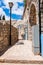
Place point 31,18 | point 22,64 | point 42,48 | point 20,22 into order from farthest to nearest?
point 20,22 → point 31,18 → point 42,48 → point 22,64

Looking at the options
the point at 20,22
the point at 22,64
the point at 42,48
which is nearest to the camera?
the point at 22,64

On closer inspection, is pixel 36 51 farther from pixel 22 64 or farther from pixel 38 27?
pixel 22 64

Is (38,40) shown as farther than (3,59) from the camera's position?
Yes

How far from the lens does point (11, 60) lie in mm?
6391

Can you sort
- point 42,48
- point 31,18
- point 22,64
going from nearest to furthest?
1. point 22,64
2. point 42,48
3. point 31,18

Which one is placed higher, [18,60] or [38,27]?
[38,27]

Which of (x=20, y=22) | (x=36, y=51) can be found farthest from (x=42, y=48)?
(x=20, y=22)

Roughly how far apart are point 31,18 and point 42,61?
13.9 m

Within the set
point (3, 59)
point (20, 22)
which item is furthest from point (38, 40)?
point (20, 22)

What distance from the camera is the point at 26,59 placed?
6445 mm

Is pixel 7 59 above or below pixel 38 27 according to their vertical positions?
below

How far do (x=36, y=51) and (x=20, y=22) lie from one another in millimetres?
22268

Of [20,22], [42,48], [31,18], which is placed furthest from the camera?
[20,22]

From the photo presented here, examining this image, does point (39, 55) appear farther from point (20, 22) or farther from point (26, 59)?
point (20, 22)
